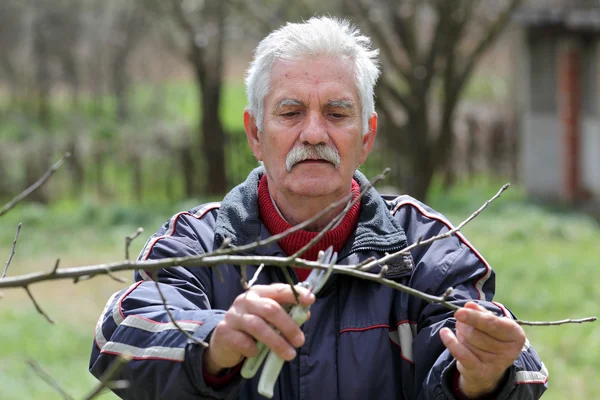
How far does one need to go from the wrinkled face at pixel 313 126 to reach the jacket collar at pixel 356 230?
93 mm

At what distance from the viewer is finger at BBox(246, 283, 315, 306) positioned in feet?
5.76

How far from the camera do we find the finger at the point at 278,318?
1.75 m

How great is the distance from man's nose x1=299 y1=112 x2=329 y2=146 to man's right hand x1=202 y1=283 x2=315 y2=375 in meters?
0.69

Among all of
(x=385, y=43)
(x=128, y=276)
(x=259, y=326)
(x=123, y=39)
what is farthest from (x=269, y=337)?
(x=123, y=39)

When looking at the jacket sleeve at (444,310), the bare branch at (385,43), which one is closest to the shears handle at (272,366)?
the jacket sleeve at (444,310)

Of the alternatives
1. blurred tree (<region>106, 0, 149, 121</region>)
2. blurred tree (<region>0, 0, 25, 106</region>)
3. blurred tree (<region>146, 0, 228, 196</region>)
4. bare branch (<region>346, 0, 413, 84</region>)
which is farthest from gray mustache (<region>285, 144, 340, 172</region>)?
blurred tree (<region>0, 0, 25, 106</region>)

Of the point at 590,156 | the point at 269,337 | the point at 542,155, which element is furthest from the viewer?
the point at 542,155

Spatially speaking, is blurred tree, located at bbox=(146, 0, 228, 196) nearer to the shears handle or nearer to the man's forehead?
the man's forehead

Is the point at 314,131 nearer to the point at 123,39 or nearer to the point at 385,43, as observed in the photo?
the point at 385,43

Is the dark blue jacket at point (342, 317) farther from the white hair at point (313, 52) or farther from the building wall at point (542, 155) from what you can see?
the building wall at point (542, 155)

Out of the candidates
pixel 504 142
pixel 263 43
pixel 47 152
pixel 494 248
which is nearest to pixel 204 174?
pixel 47 152

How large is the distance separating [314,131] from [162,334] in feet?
2.33

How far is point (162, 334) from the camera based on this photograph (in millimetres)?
2031

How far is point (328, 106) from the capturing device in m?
2.44
